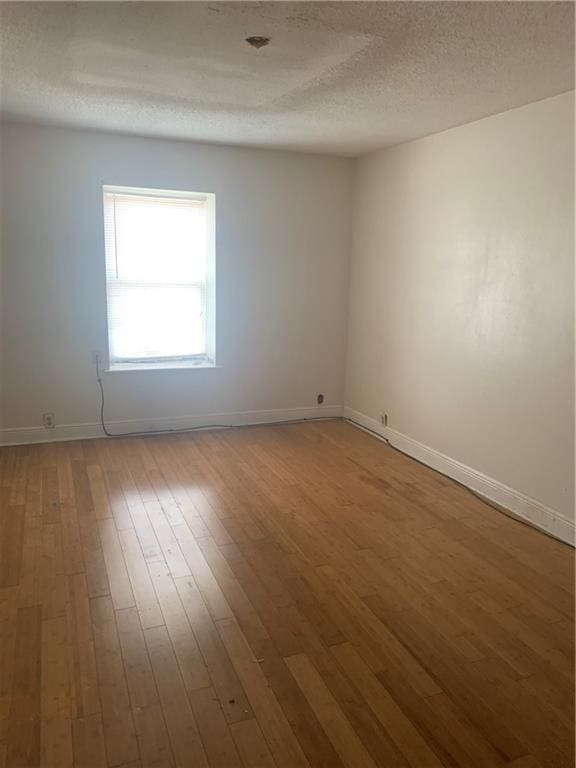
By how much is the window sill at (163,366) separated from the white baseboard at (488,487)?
5.13 ft

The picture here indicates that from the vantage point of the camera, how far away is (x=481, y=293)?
3.60 metres

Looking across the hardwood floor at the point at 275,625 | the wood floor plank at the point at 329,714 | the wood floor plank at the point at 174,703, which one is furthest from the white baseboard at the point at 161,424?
the wood floor plank at the point at 329,714

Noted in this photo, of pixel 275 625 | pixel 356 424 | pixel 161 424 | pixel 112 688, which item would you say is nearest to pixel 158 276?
pixel 161 424

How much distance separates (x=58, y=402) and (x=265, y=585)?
8.73 feet

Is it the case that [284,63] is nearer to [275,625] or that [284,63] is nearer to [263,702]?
[275,625]

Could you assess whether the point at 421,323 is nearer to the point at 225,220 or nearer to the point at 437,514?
the point at 437,514

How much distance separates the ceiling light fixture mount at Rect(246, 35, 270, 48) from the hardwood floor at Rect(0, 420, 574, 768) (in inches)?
92.5

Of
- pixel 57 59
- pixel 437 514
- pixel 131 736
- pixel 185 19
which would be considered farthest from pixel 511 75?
pixel 131 736

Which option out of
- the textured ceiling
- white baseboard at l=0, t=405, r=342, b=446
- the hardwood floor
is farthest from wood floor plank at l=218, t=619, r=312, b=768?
white baseboard at l=0, t=405, r=342, b=446

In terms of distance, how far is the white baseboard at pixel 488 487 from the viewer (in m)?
3.10

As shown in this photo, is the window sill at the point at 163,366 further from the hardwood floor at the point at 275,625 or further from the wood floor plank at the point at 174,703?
the wood floor plank at the point at 174,703

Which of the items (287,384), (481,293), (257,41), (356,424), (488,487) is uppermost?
(257,41)

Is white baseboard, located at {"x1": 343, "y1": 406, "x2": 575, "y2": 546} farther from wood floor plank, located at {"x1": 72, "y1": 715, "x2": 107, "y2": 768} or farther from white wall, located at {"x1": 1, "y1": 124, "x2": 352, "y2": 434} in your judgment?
wood floor plank, located at {"x1": 72, "y1": 715, "x2": 107, "y2": 768}

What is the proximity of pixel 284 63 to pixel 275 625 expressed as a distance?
249 cm
